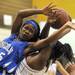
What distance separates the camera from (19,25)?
2.11 meters

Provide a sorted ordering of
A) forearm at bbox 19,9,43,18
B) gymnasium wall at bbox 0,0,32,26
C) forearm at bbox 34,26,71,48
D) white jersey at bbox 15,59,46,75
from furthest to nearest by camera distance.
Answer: gymnasium wall at bbox 0,0,32,26
forearm at bbox 19,9,43,18
white jersey at bbox 15,59,46,75
forearm at bbox 34,26,71,48

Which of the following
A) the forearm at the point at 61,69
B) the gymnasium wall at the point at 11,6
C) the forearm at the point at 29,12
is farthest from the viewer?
the gymnasium wall at the point at 11,6

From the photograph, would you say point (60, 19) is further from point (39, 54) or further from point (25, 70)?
point (25, 70)

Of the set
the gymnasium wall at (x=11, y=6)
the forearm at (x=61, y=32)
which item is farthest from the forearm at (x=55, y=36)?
the gymnasium wall at (x=11, y=6)

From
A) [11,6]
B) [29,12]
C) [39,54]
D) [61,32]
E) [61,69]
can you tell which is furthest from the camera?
[11,6]

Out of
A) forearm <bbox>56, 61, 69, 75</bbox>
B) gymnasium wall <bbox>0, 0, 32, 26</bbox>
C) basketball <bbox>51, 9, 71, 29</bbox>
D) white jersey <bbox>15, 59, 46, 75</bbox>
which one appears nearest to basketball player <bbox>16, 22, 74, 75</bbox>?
white jersey <bbox>15, 59, 46, 75</bbox>

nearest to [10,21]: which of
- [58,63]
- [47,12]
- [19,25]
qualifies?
[58,63]

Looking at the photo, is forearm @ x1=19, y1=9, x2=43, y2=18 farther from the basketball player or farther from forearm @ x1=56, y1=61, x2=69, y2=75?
forearm @ x1=56, y1=61, x2=69, y2=75

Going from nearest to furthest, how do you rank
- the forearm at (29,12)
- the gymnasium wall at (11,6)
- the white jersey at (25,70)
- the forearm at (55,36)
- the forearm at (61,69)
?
the forearm at (55,36), the white jersey at (25,70), the forearm at (29,12), the forearm at (61,69), the gymnasium wall at (11,6)

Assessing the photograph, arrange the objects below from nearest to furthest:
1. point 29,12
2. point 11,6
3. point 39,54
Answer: point 39,54, point 29,12, point 11,6

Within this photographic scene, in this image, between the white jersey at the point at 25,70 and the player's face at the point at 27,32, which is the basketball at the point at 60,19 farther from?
the white jersey at the point at 25,70

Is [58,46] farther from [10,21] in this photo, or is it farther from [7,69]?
[10,21]

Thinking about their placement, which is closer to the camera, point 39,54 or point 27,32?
point 39,54

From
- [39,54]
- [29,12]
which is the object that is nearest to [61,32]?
[39,54]
